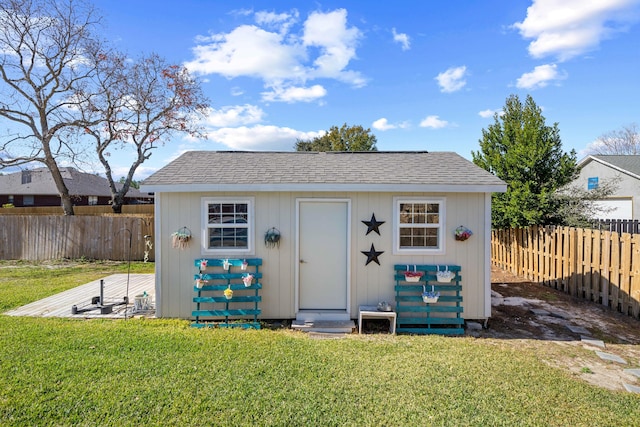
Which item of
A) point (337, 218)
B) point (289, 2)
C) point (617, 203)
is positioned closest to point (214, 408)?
point (337, 218)

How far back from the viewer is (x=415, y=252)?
5586mm

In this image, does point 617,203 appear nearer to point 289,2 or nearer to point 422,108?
point 422,108

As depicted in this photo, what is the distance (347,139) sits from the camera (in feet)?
88.3

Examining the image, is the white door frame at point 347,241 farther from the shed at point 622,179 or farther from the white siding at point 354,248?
the shed at point 622,179

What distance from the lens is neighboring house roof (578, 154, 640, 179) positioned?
53.7 feet

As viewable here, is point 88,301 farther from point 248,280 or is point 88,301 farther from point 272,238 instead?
point 272,238

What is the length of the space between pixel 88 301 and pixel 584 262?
420 inches

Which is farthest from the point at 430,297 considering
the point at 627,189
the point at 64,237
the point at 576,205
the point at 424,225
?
the point at 627,189

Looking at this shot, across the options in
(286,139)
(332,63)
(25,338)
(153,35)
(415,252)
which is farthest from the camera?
(286,139)

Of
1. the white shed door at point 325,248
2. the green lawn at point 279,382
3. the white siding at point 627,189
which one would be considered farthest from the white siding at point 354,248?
the white siding at point 627,189

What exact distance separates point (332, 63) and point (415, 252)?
9.48 meters

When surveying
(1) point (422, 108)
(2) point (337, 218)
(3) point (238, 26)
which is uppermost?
(3) point (238, 26)

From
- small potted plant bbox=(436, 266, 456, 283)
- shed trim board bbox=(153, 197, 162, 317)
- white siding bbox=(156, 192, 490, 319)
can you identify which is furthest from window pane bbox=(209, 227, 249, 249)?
small potted plant bbox=(436, 266, 456, 283)

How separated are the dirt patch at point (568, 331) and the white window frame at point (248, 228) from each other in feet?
13.4
